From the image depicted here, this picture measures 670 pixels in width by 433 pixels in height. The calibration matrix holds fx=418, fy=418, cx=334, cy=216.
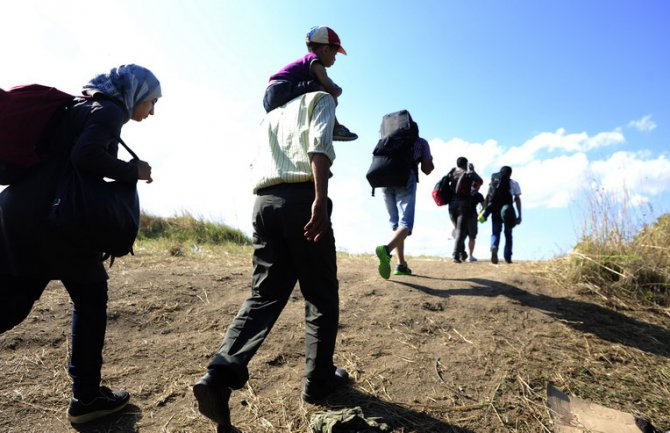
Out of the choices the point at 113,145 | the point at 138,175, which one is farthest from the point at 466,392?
the point at 113,145

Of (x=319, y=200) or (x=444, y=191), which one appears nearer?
(x=319, y=200)

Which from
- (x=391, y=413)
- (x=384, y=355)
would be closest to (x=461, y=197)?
(x=384, y=355)

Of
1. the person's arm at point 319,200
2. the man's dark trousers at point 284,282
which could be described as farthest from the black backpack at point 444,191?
the person's arm at point 319,200

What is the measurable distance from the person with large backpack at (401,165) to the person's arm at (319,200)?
2.47 m

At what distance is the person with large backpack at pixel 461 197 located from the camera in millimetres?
7410

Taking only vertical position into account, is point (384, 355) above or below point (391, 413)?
above

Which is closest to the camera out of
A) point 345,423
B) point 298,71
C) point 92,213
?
point 92,213

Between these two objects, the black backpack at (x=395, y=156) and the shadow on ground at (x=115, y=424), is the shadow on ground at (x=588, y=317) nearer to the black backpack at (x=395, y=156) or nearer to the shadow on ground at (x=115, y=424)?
the black backpack at (x=395, y=156)

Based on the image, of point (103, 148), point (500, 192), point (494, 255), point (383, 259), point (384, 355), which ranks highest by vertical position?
point (500, 192)

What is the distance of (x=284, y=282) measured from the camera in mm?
2561

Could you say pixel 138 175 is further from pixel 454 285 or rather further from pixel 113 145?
pixel 454 285

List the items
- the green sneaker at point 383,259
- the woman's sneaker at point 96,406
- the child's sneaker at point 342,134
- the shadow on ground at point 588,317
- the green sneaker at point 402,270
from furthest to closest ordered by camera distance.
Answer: the green sneaker at point 402,270, the green sneaker at point 383,259, the shadow on ground at point 588,317, the child's sneaker at point 342,134, the woman's sneaker at point 96,406

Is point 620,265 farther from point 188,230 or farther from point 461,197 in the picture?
point 188,230

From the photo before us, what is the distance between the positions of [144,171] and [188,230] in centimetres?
963
